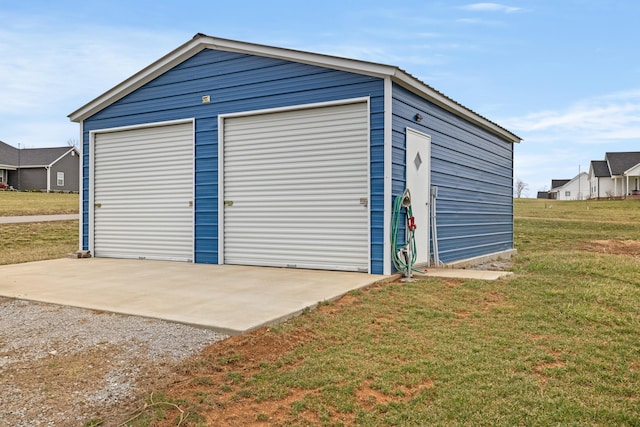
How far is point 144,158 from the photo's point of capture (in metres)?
9.22

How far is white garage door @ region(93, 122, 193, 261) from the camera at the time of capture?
8.72m

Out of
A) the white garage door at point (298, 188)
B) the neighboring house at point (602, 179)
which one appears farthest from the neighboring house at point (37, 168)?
the neighboring house at point (602, 179)

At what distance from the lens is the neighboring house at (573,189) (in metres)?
54.2

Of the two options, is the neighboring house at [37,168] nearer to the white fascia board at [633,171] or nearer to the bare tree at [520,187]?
the white fascia board at [633,171]

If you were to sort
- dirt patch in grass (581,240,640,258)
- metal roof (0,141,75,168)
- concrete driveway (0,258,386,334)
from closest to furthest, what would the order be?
concrete driveway (0,258,386,334) < dirt patch in grass (581,240,640,258) < metal roof (0,141,75,168)

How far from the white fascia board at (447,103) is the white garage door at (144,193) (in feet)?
13.4

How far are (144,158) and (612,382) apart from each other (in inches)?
336

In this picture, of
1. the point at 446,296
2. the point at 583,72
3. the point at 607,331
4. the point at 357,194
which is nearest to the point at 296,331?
the point at 446,296

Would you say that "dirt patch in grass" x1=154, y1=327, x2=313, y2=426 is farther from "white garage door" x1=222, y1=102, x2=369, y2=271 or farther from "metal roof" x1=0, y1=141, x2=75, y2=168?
"metal roof" x1=0, y1=141, x2=75, y2=168

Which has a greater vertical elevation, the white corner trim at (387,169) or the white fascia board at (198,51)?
the white fascia board at (198,51)

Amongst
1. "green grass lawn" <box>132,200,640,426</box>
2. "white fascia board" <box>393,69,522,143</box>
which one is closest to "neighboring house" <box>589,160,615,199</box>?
"white fascia board" <box>393,69,522,143</box>

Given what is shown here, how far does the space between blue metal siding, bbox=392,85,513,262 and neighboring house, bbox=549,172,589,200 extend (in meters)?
44.7

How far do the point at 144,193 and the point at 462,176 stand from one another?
6429 millimetres

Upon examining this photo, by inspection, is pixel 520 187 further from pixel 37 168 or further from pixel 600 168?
pixel 37 168
